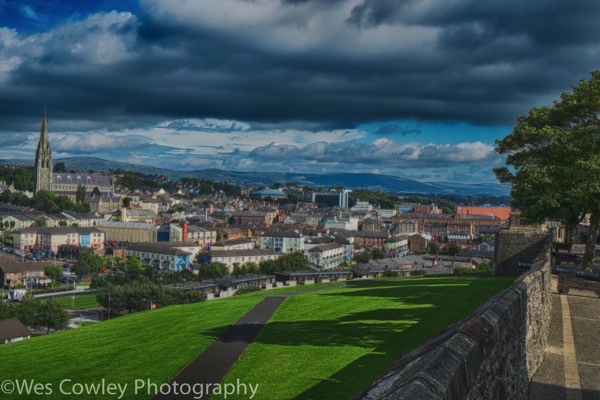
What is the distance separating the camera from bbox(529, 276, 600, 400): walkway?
873 cm

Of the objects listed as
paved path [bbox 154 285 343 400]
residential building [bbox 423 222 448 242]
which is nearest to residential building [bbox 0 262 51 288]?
paved path [bbox 154 285 343 400]

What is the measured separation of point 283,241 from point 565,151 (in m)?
102

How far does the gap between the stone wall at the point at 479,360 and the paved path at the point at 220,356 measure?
567 cm

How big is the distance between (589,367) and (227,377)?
704 cm

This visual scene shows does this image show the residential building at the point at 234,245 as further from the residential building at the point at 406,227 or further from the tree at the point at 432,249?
the residential building at the point at 406,227

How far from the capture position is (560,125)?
22438 millimetres

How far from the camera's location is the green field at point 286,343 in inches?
424

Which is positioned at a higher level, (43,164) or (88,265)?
(43,164)

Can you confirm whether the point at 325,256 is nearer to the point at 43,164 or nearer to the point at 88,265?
the point at 88,265

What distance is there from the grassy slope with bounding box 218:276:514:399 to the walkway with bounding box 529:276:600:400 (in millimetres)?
2576

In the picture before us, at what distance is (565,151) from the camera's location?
20.6 m

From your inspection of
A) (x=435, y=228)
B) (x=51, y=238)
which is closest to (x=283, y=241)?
(x=51, y=238)

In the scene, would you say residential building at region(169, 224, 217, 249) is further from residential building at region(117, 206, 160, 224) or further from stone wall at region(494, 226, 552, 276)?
stone wall at region(494, 226, 552, 276)

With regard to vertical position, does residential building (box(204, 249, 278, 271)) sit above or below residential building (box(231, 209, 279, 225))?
below
